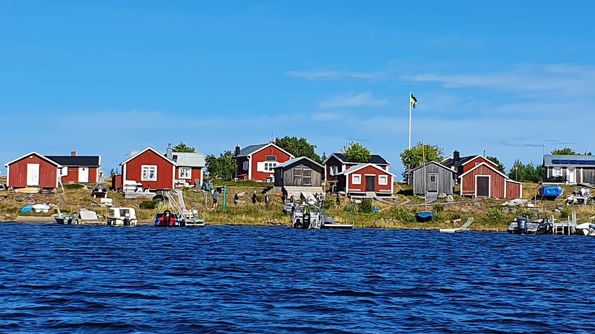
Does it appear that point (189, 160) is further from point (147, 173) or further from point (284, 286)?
point (284, 286)

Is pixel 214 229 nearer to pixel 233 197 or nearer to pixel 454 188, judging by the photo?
pixel 233 197

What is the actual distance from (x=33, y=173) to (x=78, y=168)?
10738 millimetres

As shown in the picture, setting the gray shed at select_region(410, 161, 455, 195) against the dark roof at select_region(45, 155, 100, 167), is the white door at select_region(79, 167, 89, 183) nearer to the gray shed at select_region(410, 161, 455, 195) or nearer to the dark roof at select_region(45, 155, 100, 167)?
the dark roof at select_region(45, 155, 100, 167)

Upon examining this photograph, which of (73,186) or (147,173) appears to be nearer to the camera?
(147,173)

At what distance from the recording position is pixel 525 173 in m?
122

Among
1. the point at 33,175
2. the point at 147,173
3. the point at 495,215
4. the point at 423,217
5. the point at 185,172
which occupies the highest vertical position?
the point at 185,172

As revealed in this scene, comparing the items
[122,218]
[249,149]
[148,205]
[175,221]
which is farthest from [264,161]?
[122,218]

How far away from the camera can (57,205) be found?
8106cm

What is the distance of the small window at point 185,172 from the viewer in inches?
3986

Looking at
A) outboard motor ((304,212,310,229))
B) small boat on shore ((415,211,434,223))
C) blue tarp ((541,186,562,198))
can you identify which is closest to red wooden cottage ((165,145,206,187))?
outboard motor ((304,212,310,229))

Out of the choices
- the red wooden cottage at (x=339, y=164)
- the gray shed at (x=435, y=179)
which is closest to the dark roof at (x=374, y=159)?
the red wooden cottage at (x=339, y=164)

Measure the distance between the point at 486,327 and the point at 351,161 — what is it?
286 feet

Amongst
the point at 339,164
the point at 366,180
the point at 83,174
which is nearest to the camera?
the point at 366,180

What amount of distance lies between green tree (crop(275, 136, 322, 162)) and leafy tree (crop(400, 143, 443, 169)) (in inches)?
510
